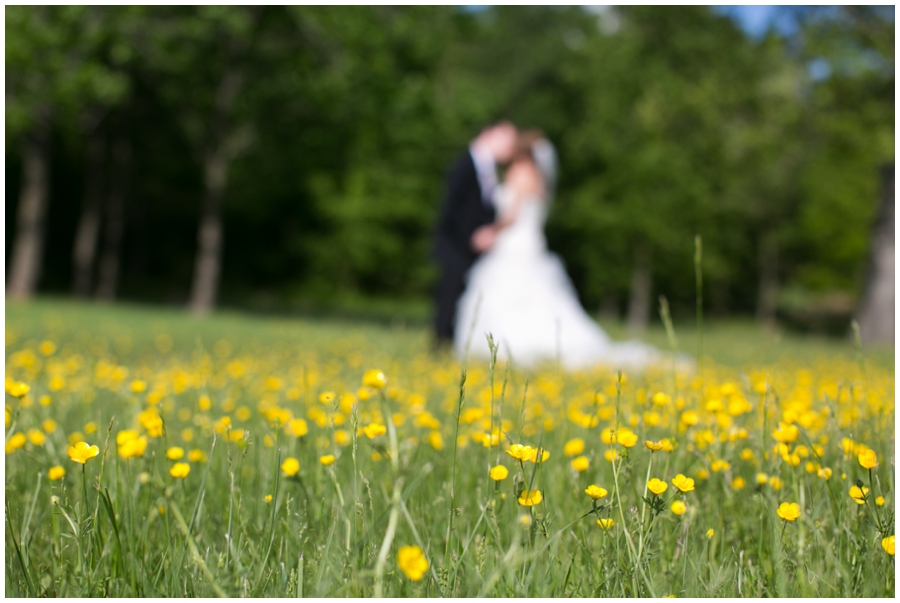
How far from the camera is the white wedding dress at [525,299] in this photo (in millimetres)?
7965

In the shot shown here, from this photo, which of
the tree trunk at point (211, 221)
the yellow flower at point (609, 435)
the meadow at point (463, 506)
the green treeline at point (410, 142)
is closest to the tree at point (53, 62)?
the green treeline at point (410, 142)

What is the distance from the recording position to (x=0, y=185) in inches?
79.0

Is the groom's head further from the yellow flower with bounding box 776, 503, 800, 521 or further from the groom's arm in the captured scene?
the yellow flower with bounding box 776, 503, 800, 521

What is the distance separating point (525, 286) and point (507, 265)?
34cm

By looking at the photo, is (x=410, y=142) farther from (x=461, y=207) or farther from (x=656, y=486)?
(x=656, y=486)

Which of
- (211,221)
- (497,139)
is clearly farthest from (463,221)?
(211,221)

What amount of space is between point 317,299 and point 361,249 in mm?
3094

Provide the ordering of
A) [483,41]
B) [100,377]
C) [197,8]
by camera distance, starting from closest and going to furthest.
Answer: [100,377], [197,8], [483,41]

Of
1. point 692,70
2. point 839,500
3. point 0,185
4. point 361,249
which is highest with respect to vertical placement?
point 692,70

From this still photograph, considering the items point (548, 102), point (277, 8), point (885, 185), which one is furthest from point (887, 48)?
point (548, 102)

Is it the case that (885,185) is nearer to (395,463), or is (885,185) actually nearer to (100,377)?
(100,377)

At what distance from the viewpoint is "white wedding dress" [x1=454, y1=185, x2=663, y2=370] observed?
26.1ft

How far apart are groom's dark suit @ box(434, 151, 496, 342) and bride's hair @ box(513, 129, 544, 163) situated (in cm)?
109

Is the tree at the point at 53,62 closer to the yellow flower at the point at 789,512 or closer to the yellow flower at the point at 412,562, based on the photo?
the yellow flower at the point at 412,562
